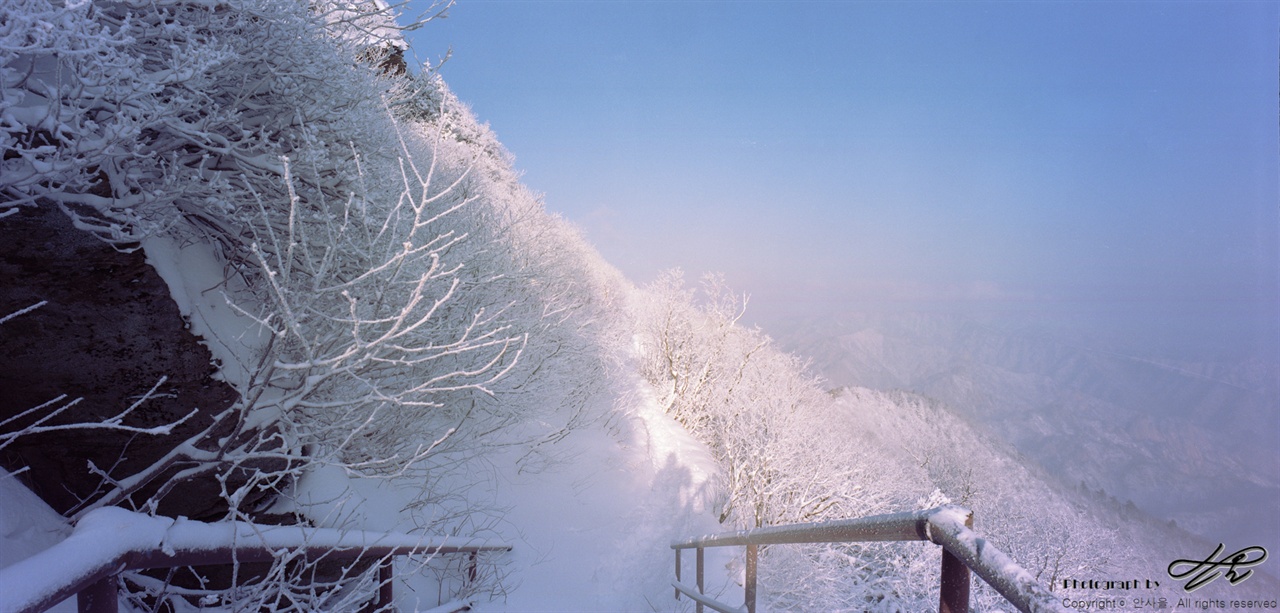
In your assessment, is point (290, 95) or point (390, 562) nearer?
point (390, 562)

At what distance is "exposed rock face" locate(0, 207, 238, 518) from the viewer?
2.81 m

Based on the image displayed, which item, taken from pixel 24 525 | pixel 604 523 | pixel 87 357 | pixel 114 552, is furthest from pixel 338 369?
pixel 604 523

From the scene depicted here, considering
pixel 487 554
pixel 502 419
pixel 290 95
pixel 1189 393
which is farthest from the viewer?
pixel 1189 393

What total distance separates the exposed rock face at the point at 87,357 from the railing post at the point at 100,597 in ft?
6.23

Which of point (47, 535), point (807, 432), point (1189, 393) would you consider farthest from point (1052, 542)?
point (1189, 393)

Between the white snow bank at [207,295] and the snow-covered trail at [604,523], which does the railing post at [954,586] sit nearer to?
the white snow bank at [207,295]

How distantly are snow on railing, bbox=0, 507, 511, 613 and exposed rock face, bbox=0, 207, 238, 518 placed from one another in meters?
1.54

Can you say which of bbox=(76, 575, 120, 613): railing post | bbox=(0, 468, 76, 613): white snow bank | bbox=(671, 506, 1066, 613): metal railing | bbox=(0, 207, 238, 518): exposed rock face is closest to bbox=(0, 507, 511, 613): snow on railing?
bbox=(76, 575, 120, 613): railing post

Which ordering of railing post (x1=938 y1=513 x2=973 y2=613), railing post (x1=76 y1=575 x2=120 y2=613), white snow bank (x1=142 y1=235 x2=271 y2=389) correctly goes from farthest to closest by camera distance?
white snow bank (x1=142 y1=235 x2=271 y2=389) → railing post (x1=938 y1=513 x2=973 y2=613) → railing post (x1=76 y1=575 x2=120 y2=613)

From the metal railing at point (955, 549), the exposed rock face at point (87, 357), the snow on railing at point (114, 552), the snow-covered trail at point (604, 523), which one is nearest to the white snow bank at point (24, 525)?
the exposed rock face at point (87, 357)

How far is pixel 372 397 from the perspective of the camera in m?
2.44

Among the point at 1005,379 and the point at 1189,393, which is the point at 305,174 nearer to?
the point at 1005,379

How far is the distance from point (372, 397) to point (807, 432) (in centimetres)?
1618
